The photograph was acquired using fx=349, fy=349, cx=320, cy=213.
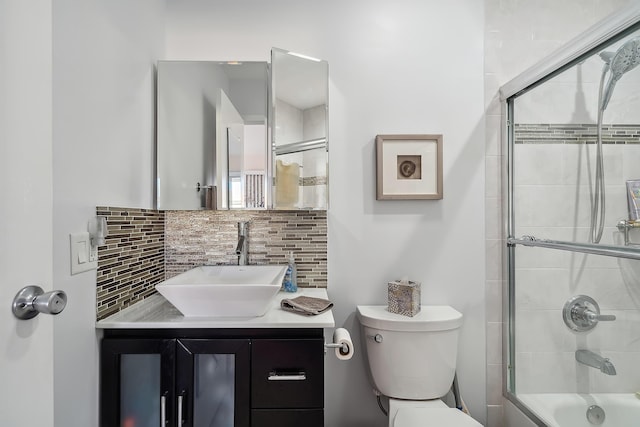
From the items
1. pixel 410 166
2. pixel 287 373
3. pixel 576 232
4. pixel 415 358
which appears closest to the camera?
pixel 287 373

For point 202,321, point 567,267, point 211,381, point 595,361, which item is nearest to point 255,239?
point 202,321

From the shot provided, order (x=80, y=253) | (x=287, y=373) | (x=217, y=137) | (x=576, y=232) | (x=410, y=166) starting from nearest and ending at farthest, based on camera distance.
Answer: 1. (x=80, y=253)
2. (x=287, y=373)
3. (x=576, y=232)
4. (x=217, y=137)
5. (x=410, y=166)

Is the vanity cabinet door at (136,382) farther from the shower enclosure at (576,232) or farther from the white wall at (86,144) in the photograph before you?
the shower enclosure at (576,232)

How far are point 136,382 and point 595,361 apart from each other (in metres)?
1.60

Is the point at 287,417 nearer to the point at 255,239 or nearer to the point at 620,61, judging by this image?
the point at 255,239

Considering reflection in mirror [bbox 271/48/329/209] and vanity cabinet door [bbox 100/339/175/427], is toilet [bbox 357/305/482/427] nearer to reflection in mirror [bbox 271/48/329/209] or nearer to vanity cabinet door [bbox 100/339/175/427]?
reflection in mirror [bbox 271/48/329/209]

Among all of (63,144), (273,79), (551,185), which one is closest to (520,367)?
(551,185)

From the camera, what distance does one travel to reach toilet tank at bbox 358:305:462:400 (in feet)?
4.91

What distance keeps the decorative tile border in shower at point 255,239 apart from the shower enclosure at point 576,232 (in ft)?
3.08

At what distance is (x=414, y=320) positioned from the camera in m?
1.51

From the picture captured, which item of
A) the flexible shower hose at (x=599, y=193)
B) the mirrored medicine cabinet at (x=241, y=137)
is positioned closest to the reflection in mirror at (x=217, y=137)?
the mirrored medicine cabinet at (x=241, y=137)

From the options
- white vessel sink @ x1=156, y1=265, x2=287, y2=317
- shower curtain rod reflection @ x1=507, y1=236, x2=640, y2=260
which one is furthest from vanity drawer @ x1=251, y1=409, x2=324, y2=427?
shower curtain rod reflection @ x1=507, y1=236, x2=640, y2=260

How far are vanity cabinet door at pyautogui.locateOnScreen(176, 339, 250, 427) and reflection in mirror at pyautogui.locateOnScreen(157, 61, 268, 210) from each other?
67cm

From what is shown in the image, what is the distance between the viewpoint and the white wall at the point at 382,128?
174 centimetres
